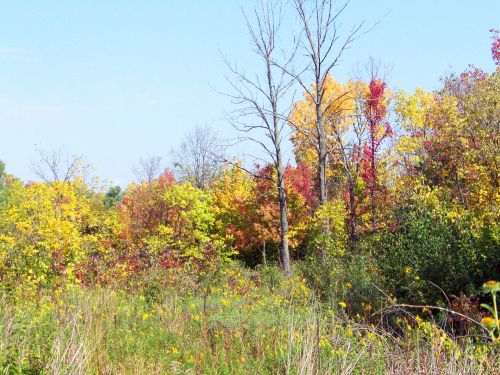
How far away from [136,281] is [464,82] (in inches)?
582

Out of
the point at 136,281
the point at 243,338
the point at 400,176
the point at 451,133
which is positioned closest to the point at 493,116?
the point at 451,133

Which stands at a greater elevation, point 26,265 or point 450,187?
point 450,187

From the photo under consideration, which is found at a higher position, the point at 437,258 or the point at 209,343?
the point at 437,258

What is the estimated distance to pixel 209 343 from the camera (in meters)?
6.85

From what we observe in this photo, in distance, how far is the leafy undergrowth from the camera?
16.5ft

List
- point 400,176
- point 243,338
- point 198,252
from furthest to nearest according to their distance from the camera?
point 400,176
point 198,252
point 243,338

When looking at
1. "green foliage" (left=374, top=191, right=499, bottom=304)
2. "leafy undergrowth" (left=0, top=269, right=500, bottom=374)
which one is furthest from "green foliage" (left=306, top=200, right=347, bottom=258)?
"leafy undergrowth" (left=0, top=269, right=500, bottom=374)

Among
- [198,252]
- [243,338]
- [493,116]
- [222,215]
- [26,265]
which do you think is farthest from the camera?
[222,215]

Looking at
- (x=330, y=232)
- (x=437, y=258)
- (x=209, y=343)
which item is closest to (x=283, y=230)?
(x=330, y=232)

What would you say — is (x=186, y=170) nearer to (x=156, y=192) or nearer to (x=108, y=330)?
(x=156, y=192)

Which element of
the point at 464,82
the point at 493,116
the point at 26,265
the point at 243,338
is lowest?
the point at 243,338

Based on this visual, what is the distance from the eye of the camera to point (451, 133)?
58.1 ft

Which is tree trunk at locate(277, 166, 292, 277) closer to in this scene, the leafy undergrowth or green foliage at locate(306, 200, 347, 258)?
green foliage at locate(306, 200, 347, 258)

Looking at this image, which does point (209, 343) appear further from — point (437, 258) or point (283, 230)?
point (283, 230)
